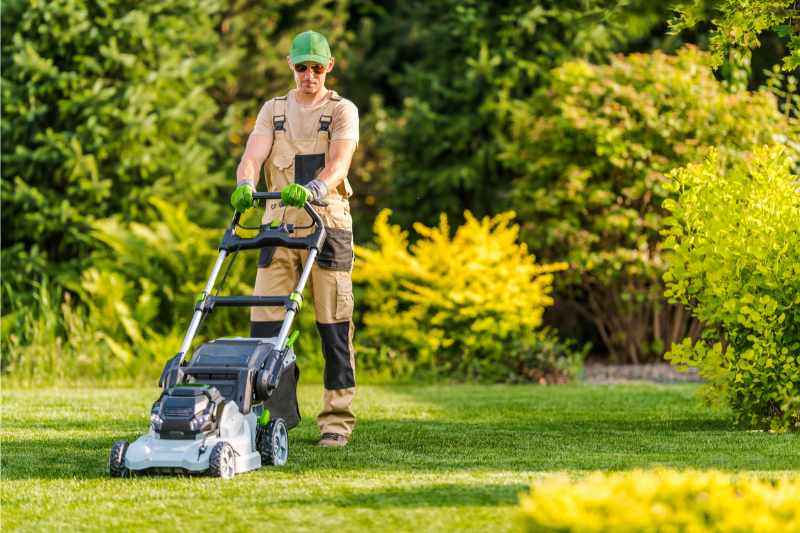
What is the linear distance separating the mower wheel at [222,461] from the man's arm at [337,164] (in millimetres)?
1394

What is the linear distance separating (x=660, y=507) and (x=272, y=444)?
235 cm

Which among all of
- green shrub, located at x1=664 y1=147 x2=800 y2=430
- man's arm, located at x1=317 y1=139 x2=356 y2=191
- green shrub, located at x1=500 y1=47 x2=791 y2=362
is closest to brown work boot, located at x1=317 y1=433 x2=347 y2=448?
man's arm, located at x1=317 y1=139 x2=356 y2=191

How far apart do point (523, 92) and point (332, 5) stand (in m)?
6.60

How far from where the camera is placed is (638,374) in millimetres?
11859

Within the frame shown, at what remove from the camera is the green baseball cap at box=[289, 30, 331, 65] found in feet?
19.8

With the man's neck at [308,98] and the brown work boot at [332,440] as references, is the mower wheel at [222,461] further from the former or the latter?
the man's neck at [308,98]

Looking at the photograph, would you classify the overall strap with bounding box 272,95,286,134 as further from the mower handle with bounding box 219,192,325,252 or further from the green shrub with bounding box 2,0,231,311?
the green shrub with bounding box 2,0,231,311

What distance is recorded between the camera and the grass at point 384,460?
14.1 ft

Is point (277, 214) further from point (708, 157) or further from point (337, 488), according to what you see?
point (708, 157)

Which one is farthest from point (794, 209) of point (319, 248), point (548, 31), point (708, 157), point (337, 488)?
point (548, 31)

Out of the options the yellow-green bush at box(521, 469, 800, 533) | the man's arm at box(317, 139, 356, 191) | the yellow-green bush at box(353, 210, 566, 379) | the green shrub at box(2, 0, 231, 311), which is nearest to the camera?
the yellow-green bush at box(521, 469, 800, 533)

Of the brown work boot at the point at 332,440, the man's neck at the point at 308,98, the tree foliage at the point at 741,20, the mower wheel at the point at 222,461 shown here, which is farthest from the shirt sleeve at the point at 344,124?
the mower wheel at the point at 222,461

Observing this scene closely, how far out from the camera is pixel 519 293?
11352mm

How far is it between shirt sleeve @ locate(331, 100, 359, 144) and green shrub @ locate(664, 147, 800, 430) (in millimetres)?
1748
